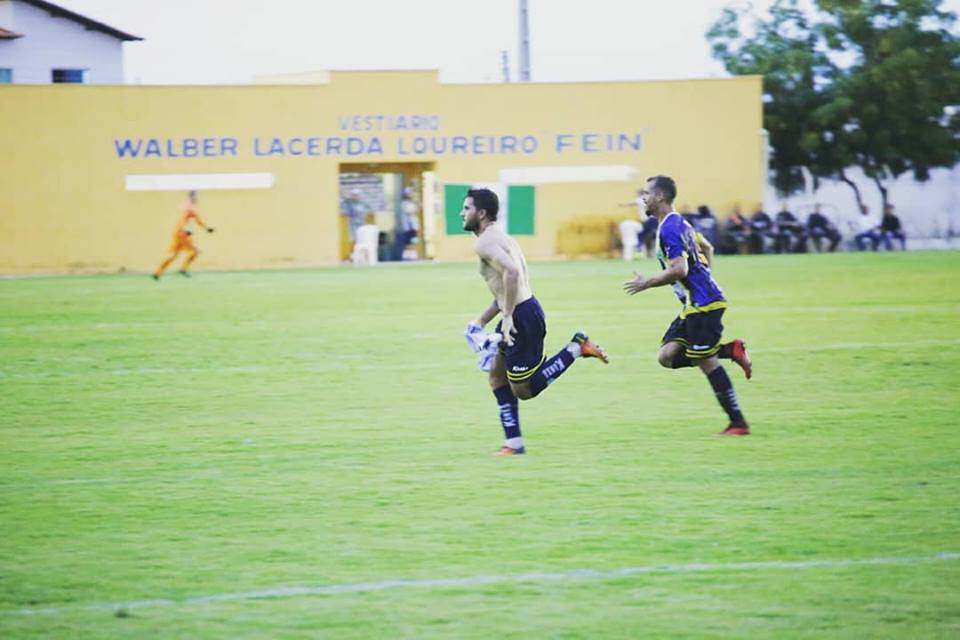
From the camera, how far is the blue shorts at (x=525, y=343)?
30.1 feet

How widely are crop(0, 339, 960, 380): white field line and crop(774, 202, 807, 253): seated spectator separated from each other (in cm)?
2613

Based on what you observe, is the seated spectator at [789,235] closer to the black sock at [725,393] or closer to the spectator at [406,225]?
the spectator at [406,225]

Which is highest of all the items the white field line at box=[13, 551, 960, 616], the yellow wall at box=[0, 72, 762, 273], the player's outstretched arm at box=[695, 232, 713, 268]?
the yellow wall at box=[0, 72, 762, 273]

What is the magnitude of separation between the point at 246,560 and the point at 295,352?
1003 cm

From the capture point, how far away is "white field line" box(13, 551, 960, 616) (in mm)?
5980

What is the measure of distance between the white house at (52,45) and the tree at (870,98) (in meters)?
25.1

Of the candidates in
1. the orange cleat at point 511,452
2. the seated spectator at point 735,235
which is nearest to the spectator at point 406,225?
the seated spectator at point 735,235

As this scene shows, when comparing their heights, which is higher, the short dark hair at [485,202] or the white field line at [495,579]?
the short dark hair at [485,202]

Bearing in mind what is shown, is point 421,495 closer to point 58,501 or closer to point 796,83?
point 58,501

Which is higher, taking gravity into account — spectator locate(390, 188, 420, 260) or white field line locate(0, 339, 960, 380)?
spectator locate(390, 188, 420, 260)

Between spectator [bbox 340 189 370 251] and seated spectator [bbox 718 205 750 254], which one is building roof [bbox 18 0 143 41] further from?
seated spectator [bbox 718 205 750 254]

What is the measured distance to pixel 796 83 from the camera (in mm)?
50469

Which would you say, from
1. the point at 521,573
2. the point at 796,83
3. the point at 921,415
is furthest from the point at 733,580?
the point at 796,83

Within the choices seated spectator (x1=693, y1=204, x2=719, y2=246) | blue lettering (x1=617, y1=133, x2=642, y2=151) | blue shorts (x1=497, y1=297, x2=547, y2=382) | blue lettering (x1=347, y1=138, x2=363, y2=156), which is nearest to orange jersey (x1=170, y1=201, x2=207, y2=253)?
blue lettering (x1=347, y1=138, x2=363, y2=156)
